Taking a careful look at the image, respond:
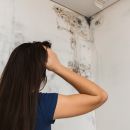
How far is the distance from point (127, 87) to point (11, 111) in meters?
0.96

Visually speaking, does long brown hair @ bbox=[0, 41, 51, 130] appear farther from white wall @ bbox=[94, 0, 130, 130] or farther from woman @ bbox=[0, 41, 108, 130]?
white wall @ bbox=[94, 0, 130, 130]

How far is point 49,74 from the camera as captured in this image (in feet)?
4.88

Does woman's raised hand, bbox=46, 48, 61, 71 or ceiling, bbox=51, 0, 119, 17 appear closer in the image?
woman's raised hand, bbox=46, 48, 61, 71

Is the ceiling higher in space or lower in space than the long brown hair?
higher

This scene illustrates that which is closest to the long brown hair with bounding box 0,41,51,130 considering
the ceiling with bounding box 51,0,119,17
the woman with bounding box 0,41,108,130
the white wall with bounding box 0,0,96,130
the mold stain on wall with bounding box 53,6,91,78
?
the woman with bounding box 0,41,108,130

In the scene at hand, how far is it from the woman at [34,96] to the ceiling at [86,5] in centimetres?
93

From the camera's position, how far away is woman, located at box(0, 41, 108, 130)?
A: 2.39 feet

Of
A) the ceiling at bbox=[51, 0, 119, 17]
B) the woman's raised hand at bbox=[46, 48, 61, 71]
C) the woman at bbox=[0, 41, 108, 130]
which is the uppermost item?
the ceiling at bbox=[51, 0, 119, 17]

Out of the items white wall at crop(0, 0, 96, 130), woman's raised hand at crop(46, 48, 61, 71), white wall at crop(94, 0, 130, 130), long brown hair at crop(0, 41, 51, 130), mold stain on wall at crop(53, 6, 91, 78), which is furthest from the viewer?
mold stain on wall at crop(53, 6, 91, 78)

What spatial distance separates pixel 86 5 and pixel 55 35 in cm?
35

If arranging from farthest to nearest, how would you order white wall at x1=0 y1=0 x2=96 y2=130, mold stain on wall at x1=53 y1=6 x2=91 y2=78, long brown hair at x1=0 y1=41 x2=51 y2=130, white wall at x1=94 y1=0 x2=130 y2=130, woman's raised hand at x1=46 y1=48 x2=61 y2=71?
mold stain on wall at x1=53 y1=6 x2=91 y2=78, white wall at x1=94 y1=0 x2=130 y2=130, white wall at x1=0 y1=0 x2=96 y2=130, woman's raised hand at x1=46 y1=48 x2=61 y2=71, long brown hair at x1=0 y1=41 x2=51 y2=130

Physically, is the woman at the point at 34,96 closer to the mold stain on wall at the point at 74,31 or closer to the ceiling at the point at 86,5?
the mold stain on wall at the point at 74,31

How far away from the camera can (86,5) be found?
5.84 ft

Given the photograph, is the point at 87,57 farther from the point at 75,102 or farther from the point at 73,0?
the point at 75,102
